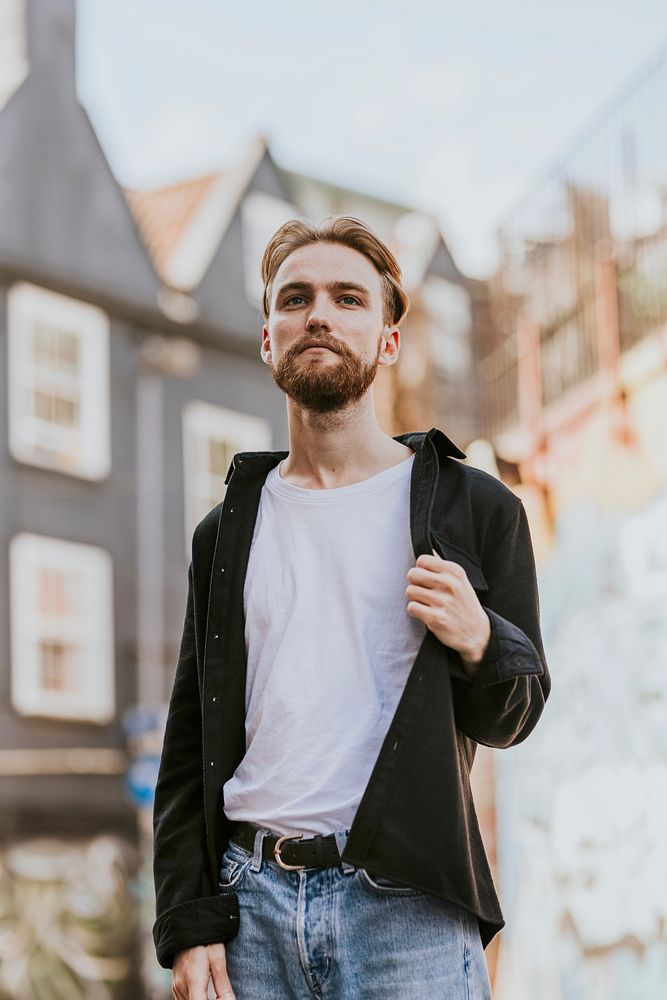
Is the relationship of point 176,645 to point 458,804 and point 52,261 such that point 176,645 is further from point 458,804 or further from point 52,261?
point 458,804

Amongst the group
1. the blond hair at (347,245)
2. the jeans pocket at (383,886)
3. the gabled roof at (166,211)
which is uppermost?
the gabled roof at (166,211)

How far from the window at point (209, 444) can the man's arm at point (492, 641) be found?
6975mm

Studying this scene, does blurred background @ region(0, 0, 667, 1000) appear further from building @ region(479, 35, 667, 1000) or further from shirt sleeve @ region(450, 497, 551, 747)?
shirt sleeve @ region(450, 497, 551, 747)

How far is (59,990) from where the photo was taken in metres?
7.38

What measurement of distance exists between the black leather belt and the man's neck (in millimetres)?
451

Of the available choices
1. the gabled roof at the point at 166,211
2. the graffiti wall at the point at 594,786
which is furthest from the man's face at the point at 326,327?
the gabled roof at the point at 166,211

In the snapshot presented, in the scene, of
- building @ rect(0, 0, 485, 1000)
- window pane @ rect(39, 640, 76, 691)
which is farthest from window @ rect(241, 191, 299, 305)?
window pane @ rect(39, 640, 76, 691)

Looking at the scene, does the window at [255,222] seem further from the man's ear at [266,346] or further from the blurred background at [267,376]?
the man's ear at [266,346]

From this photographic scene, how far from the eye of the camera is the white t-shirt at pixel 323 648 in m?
1.60

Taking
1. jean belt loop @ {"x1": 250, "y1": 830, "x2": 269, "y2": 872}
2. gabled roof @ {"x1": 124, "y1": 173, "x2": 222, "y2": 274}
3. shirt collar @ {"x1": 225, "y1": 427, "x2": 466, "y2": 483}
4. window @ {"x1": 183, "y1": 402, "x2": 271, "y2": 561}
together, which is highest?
gabled roof @ {"x1": 124, "y1": 173, "x2": 222, "y2": 274}

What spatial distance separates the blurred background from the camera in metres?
6.35

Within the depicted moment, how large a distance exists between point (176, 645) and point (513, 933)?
112 inches

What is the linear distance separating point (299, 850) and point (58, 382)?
6.74m

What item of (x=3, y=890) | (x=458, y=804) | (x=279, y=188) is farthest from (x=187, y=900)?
(x=279, y=188)
